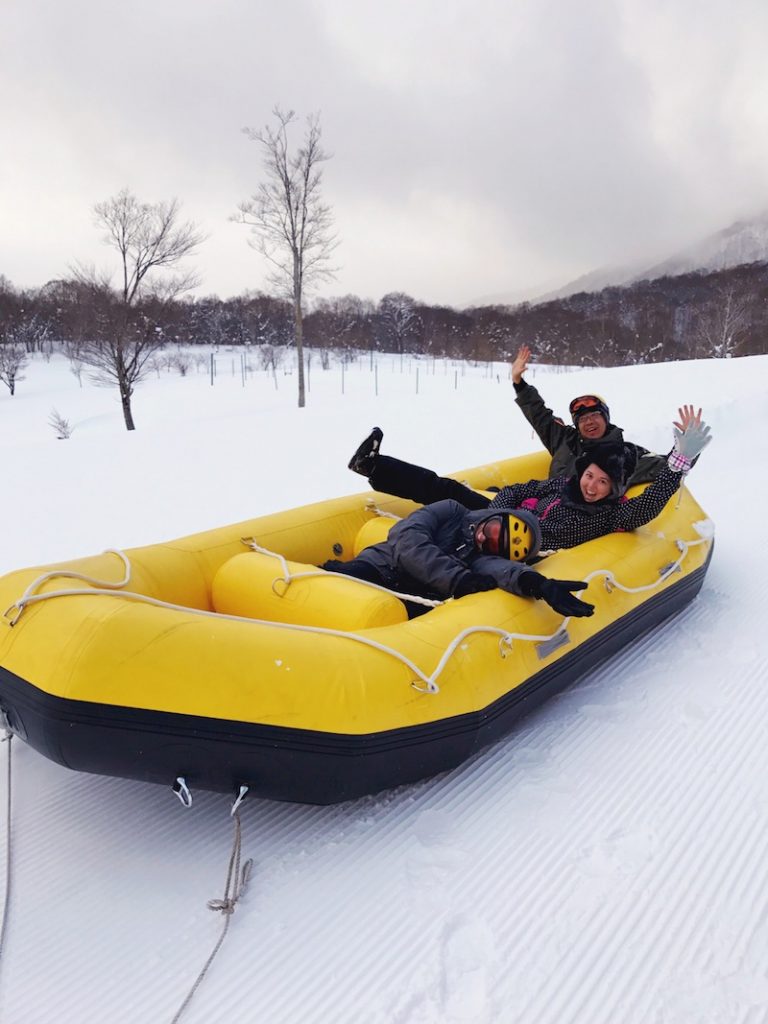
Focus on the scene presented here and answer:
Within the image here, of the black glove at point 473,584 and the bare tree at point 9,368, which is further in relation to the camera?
the bare tree at point 9,368

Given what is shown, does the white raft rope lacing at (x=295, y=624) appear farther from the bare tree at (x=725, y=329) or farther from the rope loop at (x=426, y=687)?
the bare tree at (x=725, y=329)

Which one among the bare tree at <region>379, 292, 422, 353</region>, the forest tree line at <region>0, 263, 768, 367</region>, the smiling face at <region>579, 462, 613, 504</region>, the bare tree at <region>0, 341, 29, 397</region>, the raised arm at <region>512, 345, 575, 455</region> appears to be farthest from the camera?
the bare tree at <region>379, 292, 422, 353</region>

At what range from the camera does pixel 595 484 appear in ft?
9.80

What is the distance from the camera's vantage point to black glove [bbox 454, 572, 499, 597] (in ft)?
8.14

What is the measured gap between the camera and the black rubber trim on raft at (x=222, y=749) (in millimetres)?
1666

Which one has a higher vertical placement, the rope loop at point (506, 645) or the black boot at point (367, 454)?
the black boot at point (367, 454)

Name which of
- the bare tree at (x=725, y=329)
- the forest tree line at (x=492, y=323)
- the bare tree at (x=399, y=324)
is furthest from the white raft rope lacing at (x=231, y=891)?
the bare tree at (x=399, y=324)

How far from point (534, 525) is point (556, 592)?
0.51m

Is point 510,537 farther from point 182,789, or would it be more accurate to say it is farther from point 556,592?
point 182,789

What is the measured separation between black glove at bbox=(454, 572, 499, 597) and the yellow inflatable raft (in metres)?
0.10

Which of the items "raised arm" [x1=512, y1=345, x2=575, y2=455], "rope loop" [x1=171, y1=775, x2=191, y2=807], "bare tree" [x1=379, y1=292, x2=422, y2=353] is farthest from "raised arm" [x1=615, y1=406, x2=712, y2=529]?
"bare tree" [x1=379, y1=292, x2=422, y2=353]

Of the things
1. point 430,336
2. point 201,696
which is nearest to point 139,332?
point 201,696

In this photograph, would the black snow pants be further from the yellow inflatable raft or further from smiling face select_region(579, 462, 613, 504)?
the yellow inflatable raft

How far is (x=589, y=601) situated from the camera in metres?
2.57
